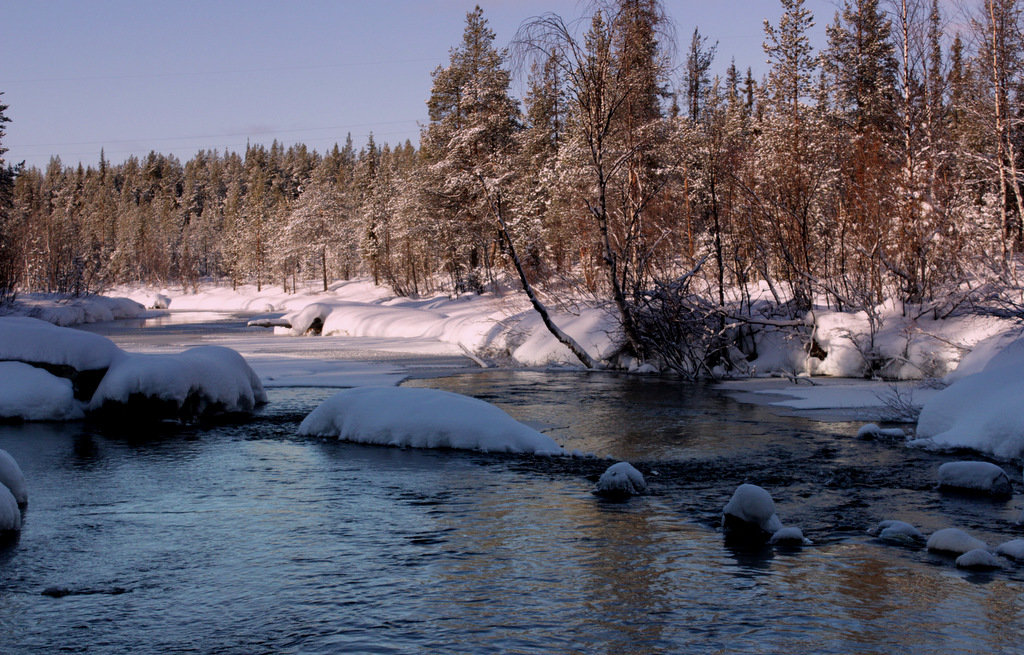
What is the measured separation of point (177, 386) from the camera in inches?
532

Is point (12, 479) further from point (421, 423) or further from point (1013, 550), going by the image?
point (1013, 550)

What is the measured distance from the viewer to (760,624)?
16.6 feet

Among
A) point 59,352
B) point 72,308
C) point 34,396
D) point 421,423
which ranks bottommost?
point 421,423

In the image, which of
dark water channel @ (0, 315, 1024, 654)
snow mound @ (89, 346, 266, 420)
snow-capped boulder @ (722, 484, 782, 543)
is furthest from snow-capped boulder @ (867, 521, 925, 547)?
snow mound @ (89, 346, 266, 420)

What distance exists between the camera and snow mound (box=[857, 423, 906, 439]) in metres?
11.1

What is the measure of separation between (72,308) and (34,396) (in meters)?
38.1

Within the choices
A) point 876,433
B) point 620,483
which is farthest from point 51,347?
point 876,433

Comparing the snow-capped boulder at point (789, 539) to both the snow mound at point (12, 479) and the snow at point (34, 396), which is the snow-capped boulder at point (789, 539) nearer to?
the snow mound at point (12, 479)

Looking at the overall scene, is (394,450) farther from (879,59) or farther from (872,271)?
(879,59)

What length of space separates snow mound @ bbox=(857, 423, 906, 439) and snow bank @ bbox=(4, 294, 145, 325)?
116ft

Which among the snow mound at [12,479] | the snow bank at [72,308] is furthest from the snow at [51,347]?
the snow bank at [72,308]

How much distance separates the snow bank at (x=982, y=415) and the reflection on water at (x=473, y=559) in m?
0.76

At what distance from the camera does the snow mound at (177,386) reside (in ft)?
43.9

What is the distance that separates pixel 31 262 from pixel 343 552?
3135 inches
